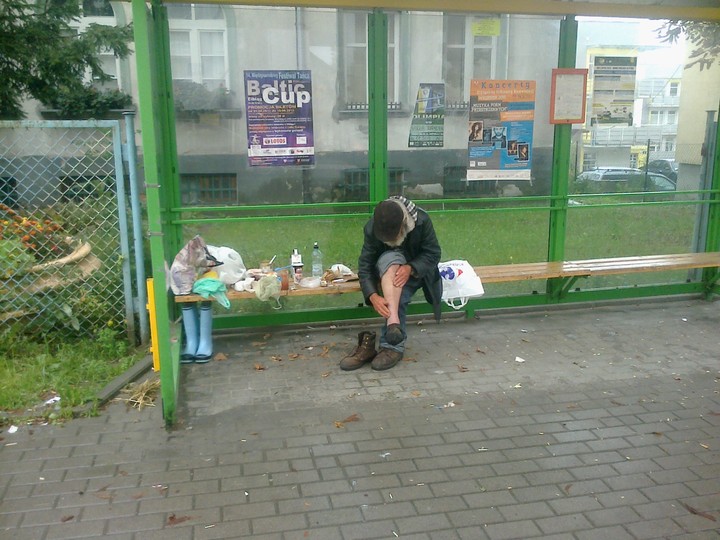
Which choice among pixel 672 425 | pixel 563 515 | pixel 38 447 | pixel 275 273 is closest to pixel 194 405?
pixel 38 447

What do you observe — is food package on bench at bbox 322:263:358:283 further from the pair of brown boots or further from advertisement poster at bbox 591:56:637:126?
advertisement poster at bbox 591:56:637:126

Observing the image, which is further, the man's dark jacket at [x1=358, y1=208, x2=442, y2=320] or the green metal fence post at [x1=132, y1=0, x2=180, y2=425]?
the man's dark jacket at [x1=358, y1=208, x2=442, y2=320]

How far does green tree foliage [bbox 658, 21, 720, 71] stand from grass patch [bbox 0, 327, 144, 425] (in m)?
5.65

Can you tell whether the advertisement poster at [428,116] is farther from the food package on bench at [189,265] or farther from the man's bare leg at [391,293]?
the food package on bench at [189,265]

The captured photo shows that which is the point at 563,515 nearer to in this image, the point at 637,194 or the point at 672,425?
the point at 672,425

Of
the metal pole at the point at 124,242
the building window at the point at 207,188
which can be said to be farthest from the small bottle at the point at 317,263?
the metal pole at the point at 124,242

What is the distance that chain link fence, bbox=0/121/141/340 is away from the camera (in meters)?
5.11

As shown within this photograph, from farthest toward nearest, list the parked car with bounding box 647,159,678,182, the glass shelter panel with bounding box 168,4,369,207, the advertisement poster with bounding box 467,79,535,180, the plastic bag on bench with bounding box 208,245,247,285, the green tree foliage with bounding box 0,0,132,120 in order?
the green tree foliage with bounding box 0,0,132,120, the parked car with bounding box 647,159,678,182, the advertisement poster with bounding box 467,79,535,180, the glass shelter panel with bounding box 168,4,369,207, the plastic bag on bench with bounding box 208,245,247,285

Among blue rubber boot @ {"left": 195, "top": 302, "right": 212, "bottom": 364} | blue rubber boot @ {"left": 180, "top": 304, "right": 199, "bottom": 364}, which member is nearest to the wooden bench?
blue rubber boot @ {"left": 195, "top": 302, "right": 212, "bottom": 364}

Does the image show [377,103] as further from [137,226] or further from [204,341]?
[204,341]

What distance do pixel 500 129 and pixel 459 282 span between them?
1.50m

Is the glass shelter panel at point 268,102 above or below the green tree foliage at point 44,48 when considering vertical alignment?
below

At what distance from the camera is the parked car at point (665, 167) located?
6.28m

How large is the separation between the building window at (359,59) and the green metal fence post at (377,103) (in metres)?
0.04
